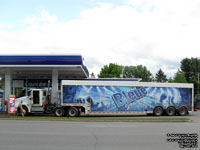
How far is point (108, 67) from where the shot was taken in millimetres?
79688

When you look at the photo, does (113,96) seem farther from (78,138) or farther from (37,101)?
(78,138)

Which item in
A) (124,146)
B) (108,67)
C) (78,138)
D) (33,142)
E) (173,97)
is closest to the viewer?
(124,146)

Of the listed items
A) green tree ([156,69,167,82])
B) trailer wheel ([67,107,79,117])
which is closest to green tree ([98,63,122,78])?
green tree ([156,69,167,82])

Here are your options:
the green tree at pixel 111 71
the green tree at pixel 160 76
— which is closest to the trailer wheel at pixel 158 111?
the green tree at pixel 111 71

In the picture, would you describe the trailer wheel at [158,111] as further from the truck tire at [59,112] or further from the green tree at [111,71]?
the green tree at [111,71]

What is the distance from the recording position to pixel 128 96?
2339 centimetres

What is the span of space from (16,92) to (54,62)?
17556mm

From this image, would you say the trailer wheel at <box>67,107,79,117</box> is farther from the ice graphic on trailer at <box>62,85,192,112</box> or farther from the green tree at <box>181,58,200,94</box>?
the green tree at <box>181,58,200,94</box>

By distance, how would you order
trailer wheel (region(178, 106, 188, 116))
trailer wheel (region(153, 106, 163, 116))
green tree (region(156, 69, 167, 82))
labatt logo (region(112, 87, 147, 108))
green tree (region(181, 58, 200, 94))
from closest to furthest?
labatt logo (region(112, 87, 147, 108))
trailer wheel (region(153, 106, 163, 116))
trailer wheel (region(178, 106, 188, 116))
green tree (region(181, 58, 200, 94))
green tree (region(156, 69, 167, 82))

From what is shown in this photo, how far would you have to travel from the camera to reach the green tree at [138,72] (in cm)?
9946

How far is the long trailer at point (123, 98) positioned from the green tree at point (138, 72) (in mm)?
74855

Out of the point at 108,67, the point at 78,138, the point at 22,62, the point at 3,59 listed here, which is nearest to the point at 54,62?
the point at 22,62

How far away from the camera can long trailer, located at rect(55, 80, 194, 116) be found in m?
22.5

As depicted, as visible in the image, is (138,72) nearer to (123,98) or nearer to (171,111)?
(171,111)
